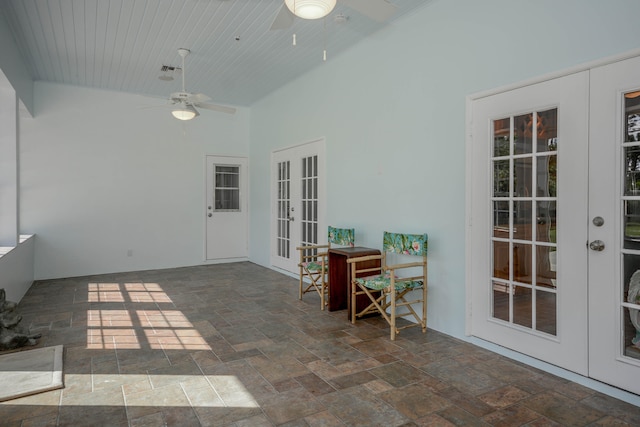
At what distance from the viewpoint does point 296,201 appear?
20.8ft

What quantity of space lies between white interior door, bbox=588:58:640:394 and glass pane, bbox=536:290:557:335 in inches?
10.0

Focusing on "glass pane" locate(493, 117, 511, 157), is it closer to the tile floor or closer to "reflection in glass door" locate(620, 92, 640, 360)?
"reflection in glass door" locate(620, 92, 640, 360)

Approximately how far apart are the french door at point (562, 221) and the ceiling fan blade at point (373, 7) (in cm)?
116

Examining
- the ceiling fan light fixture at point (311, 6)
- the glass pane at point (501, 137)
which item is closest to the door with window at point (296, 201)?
the glass pane at point (501, 137)

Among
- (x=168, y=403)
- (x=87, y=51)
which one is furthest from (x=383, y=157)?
(x=87, y=51)

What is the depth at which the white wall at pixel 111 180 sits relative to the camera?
625 centimetres

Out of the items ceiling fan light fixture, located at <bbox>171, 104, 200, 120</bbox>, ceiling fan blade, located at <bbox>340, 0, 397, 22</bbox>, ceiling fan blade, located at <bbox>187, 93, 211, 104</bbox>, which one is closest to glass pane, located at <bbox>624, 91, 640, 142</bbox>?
ceiling fan blade, located at <bbox>340, 0, 397, 22</bbox>

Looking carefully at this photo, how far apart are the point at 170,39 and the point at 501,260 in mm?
4293

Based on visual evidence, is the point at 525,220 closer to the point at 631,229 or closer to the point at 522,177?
the point at 522,177

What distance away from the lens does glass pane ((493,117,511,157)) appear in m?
3.19

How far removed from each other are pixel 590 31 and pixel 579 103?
46cm

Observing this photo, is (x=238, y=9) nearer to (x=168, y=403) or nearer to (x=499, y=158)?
(x=499, y=158)

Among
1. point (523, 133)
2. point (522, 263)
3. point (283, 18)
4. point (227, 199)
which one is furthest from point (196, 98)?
point (522, 263)

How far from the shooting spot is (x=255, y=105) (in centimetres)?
773
